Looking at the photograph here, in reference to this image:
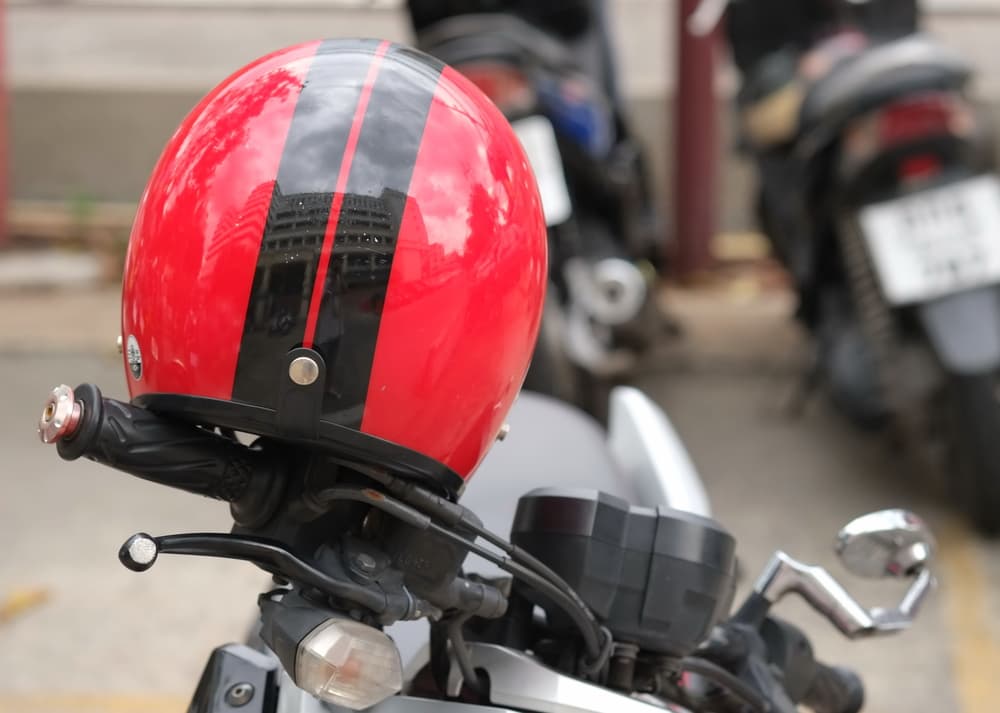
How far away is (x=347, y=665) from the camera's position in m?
1.14

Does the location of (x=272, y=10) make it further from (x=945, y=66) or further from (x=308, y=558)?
(x=308, y=558)

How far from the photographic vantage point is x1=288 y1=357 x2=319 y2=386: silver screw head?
1.16 m

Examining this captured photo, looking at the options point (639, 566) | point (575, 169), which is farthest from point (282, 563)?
point (575, 169)

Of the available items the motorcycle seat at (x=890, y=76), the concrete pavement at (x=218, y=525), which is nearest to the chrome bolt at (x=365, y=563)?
the concrete pavement at (x=218, y=525)

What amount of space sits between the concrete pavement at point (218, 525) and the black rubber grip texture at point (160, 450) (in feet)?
3.92

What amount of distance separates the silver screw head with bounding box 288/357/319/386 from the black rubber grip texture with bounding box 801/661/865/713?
0.78m

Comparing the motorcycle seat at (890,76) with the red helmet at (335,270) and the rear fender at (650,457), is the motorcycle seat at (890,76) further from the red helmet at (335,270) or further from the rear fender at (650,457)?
the red helmet at (335,270)

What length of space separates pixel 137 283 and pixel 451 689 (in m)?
0.47

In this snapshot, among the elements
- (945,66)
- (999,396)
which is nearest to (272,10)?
(945,66)

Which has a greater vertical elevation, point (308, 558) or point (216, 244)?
point (216, 244)

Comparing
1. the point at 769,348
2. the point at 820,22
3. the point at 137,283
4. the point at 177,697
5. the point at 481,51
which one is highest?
the point at 820,22

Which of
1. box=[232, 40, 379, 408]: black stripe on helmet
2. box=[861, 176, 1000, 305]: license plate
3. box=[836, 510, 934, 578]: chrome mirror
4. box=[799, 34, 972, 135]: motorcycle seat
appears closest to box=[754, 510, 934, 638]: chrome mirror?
box=[836, 510, 934, 578]: chrome mirror

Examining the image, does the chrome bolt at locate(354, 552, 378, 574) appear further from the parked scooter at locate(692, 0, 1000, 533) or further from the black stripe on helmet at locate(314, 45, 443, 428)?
the parked scooter at locate(692, 0, 1000, 533)

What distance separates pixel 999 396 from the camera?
330cm
